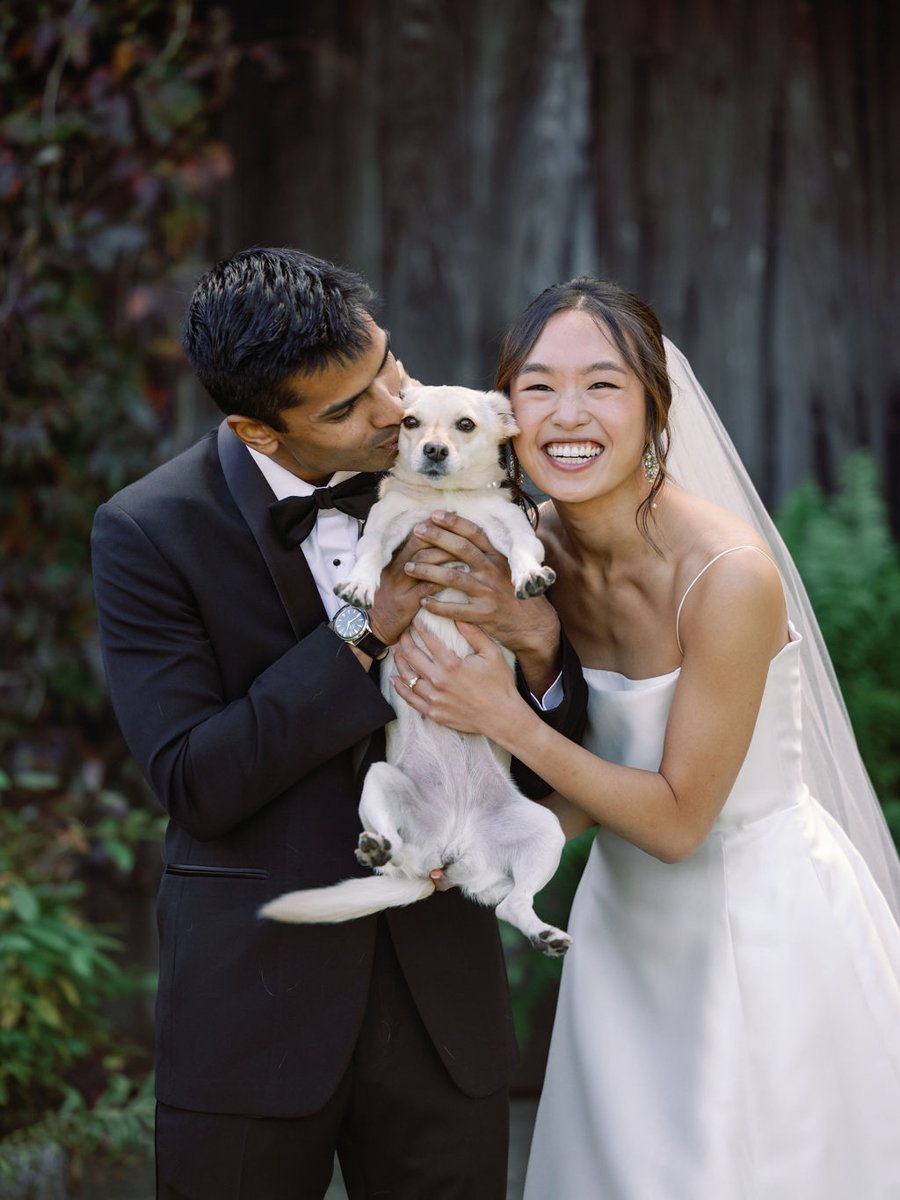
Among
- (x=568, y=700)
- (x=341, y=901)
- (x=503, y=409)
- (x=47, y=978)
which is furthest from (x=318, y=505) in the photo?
(x=47, y=978)

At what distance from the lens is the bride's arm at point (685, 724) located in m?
2.33

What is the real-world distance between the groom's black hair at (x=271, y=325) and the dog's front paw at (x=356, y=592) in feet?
1.08

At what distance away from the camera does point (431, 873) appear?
231 cm

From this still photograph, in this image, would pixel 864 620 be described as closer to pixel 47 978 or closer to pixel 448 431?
pixel 448 431

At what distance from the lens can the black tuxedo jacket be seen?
215 cm

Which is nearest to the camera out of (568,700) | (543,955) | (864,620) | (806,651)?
(568,700)

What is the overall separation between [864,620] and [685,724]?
6.64 ft

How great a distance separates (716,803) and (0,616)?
271 centimetres

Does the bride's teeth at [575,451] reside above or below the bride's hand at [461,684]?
above

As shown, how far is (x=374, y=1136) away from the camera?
2.29 meters

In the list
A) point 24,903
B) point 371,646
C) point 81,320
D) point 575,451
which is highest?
point 81,320

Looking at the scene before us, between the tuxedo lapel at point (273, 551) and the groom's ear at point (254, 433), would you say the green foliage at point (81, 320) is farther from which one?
the tuxedo lapel at point (273, 551)

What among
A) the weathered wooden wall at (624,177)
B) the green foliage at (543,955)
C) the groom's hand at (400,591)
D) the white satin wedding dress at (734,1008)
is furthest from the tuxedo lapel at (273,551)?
the weathered wooden wall at (624,177)

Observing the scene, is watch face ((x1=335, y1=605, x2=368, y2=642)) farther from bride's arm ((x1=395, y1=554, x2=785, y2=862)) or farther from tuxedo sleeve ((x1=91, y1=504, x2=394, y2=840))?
bride's arm ((x1=395, y1=554, x2=785, y2=862))
